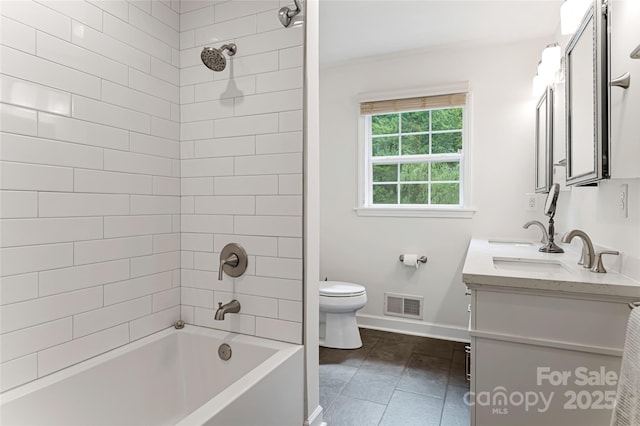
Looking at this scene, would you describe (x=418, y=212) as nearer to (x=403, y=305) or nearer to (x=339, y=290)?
(x=403, y=305)

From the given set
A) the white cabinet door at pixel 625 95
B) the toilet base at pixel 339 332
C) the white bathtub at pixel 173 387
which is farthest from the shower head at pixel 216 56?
the toilet base at pixel 339 332

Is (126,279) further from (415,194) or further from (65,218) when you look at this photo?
(415,194)

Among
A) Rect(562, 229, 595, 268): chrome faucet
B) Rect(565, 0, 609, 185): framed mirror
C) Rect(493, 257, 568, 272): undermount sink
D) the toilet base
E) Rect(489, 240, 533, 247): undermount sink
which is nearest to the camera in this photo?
Rect(565, 0, 609, 185): framed mirror

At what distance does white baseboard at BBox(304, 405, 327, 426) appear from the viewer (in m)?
1.67

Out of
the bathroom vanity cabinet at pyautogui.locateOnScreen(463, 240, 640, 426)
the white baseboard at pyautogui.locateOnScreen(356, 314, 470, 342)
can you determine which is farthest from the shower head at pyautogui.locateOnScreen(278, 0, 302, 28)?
the white baseboard at pyautogui.locateOnScreen(356, 314, 470, 342)

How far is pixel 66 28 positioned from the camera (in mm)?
1363

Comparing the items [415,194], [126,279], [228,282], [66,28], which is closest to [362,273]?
[415,194]

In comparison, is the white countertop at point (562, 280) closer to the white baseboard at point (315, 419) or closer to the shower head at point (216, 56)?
the white baseboard at point (315, 419)

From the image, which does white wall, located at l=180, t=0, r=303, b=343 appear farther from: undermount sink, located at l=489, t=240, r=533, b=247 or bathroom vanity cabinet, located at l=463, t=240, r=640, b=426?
undermount sink, located at l=489, t=240, r=533, b=247

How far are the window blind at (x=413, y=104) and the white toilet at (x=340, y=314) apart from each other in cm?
159

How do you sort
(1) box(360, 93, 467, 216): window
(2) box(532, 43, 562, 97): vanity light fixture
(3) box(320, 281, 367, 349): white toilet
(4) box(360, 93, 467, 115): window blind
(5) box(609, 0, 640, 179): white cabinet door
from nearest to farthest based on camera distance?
1. (5) box(609, 0, 640, 179): white cabinet door
2. (2) box(532, 43, 562, 97): vanity light fixture
3. (3) box(320, 281, 367, 349): white toilet
4. (4) box(360, 93, 467, 115): window blind
5. (1) box(360, 93, 467, 216): window

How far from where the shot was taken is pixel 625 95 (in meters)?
1.24

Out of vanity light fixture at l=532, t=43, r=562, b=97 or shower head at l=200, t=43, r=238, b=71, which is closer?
shower head at l=200, t=43, r=238, b=71

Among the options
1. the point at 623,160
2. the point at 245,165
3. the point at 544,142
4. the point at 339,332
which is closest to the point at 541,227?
the point at 544,142
